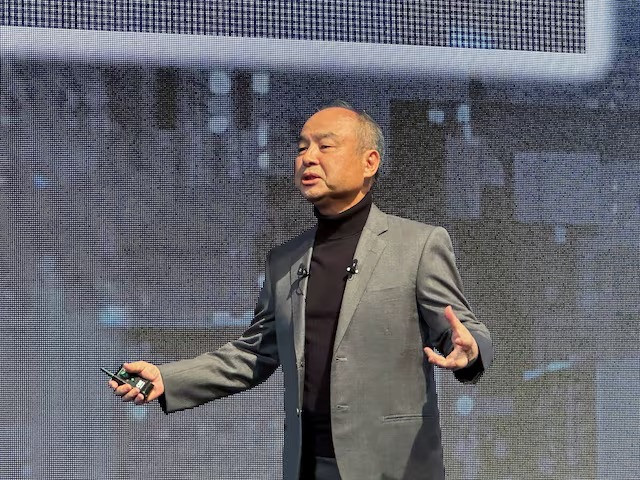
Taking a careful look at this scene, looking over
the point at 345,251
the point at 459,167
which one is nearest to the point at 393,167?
the point at 459,167

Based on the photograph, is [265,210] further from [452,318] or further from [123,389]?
[452,318]

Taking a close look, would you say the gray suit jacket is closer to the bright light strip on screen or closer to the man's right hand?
the man's right hand

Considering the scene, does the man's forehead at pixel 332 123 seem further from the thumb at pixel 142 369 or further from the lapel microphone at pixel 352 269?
the thumb at pixel 142 369

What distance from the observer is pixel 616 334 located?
3.43 m

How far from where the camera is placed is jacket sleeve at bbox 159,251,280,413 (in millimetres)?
2158

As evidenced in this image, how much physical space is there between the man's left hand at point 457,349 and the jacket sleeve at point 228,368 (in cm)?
51

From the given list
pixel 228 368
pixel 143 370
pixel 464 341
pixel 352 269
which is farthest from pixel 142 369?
pixel 464 341

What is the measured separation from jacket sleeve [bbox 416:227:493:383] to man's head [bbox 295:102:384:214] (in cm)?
20

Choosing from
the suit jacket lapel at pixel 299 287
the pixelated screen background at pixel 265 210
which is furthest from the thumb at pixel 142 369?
the pixelated screen background at pixel 265 210

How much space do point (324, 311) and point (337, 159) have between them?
327 millimetres

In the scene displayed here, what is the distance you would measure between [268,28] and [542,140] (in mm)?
1015

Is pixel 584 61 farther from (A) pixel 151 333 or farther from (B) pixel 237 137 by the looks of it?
(A) pixel 151 333

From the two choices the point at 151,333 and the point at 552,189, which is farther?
the point at 552,189

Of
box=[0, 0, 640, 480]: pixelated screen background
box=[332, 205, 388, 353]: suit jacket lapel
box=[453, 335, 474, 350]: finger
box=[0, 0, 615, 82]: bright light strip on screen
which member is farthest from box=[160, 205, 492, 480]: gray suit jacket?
box=[0, 0, 615, 82]: bright light strip on screen
